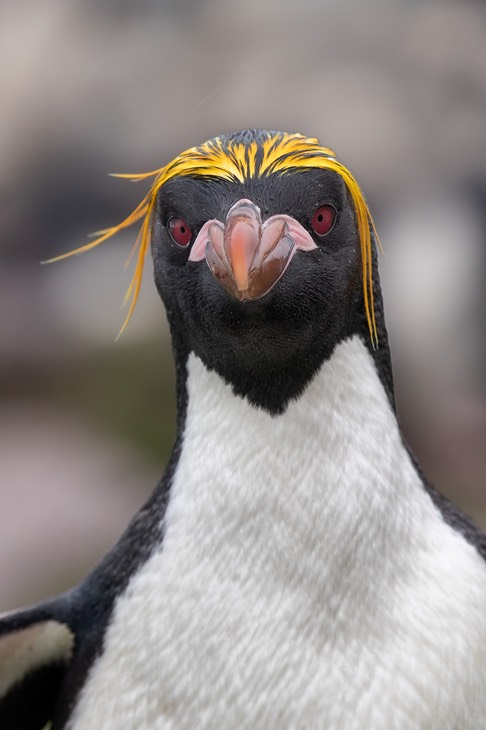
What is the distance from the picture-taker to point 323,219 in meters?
1.64

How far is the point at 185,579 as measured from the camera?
1654 mm

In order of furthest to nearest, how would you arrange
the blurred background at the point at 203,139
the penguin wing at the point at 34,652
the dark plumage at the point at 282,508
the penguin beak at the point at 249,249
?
1. the blurred background at the point at 203,139
2. the penguin wing at the point at 34,652
3. the dark plumage at the point at 282,508
4. the penguin beak at the point at 249,249

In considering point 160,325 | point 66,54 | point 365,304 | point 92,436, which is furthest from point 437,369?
point 365,304

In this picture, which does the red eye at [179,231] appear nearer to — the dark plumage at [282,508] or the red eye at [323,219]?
the dark plumage at [282,508]

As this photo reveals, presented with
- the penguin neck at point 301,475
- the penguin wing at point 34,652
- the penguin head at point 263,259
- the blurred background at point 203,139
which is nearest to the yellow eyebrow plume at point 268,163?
the penguin head at point 263,259

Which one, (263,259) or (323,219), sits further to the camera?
(323,219)

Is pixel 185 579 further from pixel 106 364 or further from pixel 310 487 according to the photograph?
pixel 106 364

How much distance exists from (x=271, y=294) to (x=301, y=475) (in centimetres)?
30

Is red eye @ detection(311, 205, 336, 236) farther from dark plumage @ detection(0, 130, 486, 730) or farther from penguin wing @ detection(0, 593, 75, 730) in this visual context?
penguin wing @ detection(0, 593, 75, 730)

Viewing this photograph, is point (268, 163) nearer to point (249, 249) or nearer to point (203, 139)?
point (249, 249)

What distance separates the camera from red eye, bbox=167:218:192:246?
1.65m

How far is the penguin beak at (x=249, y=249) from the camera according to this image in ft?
4.83

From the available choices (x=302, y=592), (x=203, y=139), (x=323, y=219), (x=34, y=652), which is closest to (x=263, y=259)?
(x=323, y=219)

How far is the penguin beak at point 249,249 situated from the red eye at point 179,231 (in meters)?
0.08
